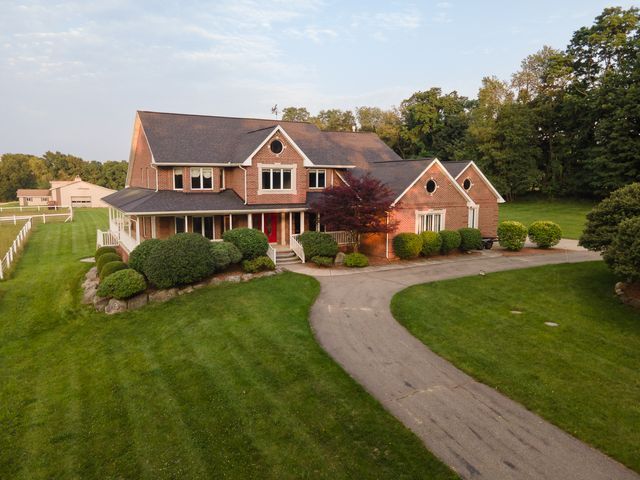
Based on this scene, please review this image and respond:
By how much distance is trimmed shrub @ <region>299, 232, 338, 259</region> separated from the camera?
24.0 metres

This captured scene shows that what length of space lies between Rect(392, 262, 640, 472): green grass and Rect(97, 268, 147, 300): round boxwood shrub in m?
10.8

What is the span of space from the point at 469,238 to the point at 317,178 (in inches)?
415

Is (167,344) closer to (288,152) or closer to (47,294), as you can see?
(47,294)

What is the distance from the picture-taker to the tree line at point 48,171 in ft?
373

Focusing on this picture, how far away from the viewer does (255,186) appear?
25.8 m

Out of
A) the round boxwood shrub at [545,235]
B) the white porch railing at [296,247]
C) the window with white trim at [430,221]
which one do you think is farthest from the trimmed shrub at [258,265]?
the round boxwood shrub at [545,235]

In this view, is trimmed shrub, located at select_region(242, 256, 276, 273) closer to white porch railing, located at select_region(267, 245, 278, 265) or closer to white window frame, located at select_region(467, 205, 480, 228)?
white porch railing, located at select_region(267, 245, 278, 265)

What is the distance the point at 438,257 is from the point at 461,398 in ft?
56.1

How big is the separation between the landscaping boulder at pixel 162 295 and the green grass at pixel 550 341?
9695 mm

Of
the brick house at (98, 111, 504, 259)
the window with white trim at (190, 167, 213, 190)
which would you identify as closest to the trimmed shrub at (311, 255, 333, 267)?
the brick house at (98, 111, 504, 259)

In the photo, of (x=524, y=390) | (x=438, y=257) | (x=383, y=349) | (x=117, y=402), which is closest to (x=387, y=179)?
(x=438, y=257)

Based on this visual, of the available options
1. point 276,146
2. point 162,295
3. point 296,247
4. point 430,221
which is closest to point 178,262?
point 162,295

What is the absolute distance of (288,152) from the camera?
2623 centimetres

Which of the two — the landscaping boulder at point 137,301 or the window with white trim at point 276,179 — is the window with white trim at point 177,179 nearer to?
the window with white trim at point 276,179
